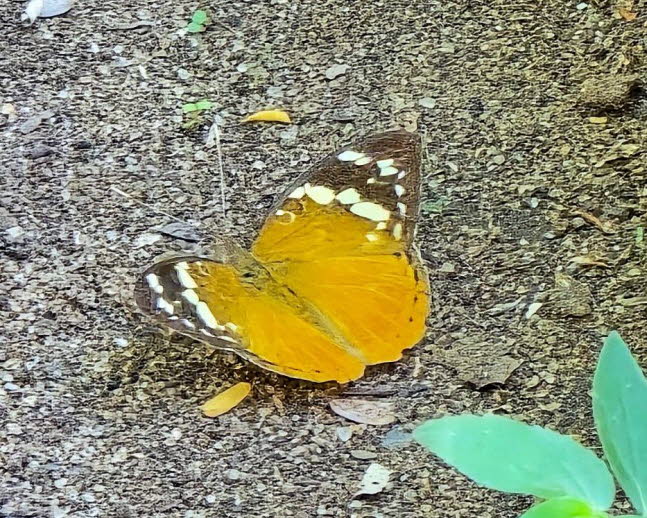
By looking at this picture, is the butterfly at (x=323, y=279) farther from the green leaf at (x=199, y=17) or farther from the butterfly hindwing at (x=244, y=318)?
the green leaf at (x=199, y=17)

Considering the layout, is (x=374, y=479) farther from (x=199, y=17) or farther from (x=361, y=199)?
(x=199, y=17)

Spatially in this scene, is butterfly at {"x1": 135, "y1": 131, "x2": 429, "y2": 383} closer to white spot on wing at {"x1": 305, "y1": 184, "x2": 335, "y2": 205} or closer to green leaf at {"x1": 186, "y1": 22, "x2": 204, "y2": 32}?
white spot on wing at {"x1": 305, "y1": 184, "x2": 335, "y2": 205}

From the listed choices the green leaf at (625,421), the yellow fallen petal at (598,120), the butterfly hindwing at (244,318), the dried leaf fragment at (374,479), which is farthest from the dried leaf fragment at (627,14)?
the green leaf at (625,421)

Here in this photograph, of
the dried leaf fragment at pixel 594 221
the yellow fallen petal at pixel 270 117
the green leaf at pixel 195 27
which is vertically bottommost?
the dried leaf fragment at pixel 594 221

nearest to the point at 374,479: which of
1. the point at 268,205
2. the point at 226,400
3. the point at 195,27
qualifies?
the point at 226,400

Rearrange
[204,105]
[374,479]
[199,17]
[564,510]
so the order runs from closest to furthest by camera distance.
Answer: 1. [564,510]
2. [374,479]
3. [204,105]
4. [199,17]

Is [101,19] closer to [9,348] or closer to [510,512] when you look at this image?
[9,348]

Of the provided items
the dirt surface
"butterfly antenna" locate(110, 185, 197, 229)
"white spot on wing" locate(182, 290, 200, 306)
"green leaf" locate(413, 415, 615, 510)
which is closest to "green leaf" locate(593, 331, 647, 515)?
"green leaf" locate(413, 415, 615, 510)
